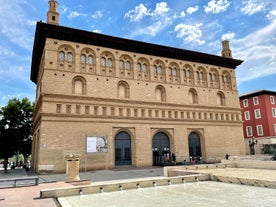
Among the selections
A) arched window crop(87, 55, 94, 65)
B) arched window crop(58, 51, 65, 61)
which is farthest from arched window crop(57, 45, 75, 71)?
arched window crop(87, 55, 94, 65)

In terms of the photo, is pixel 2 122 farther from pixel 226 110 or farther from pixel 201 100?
pixel 226 110

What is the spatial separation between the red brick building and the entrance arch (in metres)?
13.5

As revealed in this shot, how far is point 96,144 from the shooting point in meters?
26.0

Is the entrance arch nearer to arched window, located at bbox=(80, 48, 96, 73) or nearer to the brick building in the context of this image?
the brick building

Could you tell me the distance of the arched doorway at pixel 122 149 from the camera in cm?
2945

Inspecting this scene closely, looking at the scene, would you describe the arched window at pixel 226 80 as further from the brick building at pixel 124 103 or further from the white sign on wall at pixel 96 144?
the white sign on wall at pixel 96 144

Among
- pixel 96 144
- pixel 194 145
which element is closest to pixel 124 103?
pixel 96 144

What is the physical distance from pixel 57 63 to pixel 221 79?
1042 inches

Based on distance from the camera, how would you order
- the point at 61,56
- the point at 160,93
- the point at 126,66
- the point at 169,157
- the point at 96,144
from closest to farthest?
the point at 96,144, the point at 61,56, the point at 126,66, the point at 169,157, the point at 160,93

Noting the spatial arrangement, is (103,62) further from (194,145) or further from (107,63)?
(194,145)

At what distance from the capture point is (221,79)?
3975 centimetres

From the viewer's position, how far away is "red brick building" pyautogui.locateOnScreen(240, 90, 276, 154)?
44.2 m

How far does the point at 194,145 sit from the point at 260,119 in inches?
743

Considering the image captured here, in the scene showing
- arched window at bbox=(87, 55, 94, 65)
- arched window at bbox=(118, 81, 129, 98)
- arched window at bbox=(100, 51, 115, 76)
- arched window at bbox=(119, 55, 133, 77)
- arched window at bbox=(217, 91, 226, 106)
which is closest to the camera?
arched window at bbox=(87, 55, 94, 65)
